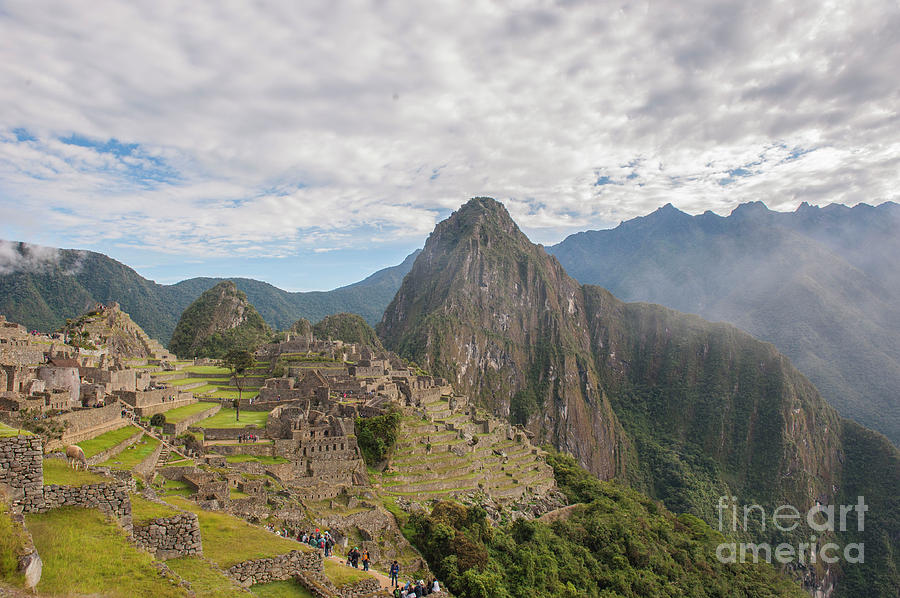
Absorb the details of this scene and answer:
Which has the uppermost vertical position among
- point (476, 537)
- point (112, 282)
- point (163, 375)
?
point (112, 282)

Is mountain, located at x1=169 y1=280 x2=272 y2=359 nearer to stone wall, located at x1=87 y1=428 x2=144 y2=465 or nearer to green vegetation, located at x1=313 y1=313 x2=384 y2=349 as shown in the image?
green vegetation, located at x1=313 y1=313 x2=384 y2=349

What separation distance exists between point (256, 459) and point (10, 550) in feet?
71.7

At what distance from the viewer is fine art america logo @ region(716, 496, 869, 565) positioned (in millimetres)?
105500

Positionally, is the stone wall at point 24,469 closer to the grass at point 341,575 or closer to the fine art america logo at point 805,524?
the grass at point 341,575

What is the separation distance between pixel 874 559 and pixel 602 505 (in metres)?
113

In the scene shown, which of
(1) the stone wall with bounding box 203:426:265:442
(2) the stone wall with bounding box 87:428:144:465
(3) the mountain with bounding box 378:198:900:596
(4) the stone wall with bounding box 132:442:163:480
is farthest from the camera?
(3) the mountain with bounding box 378:198:900:596

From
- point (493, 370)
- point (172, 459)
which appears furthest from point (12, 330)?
point (493, 370)

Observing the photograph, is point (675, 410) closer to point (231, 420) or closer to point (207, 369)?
point (207, 369)

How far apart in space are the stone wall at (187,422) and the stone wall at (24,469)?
792 inches

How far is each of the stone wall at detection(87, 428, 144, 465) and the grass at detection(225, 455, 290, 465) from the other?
4.62 m

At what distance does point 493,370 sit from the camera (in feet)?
598

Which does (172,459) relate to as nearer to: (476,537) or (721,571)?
(476,537)

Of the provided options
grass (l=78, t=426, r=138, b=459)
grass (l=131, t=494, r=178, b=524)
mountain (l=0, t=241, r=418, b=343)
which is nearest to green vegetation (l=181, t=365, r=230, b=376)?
grass (l=78, t=426, r=138, b=459)

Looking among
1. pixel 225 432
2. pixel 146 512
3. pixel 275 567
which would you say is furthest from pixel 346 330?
pixel 146 512
